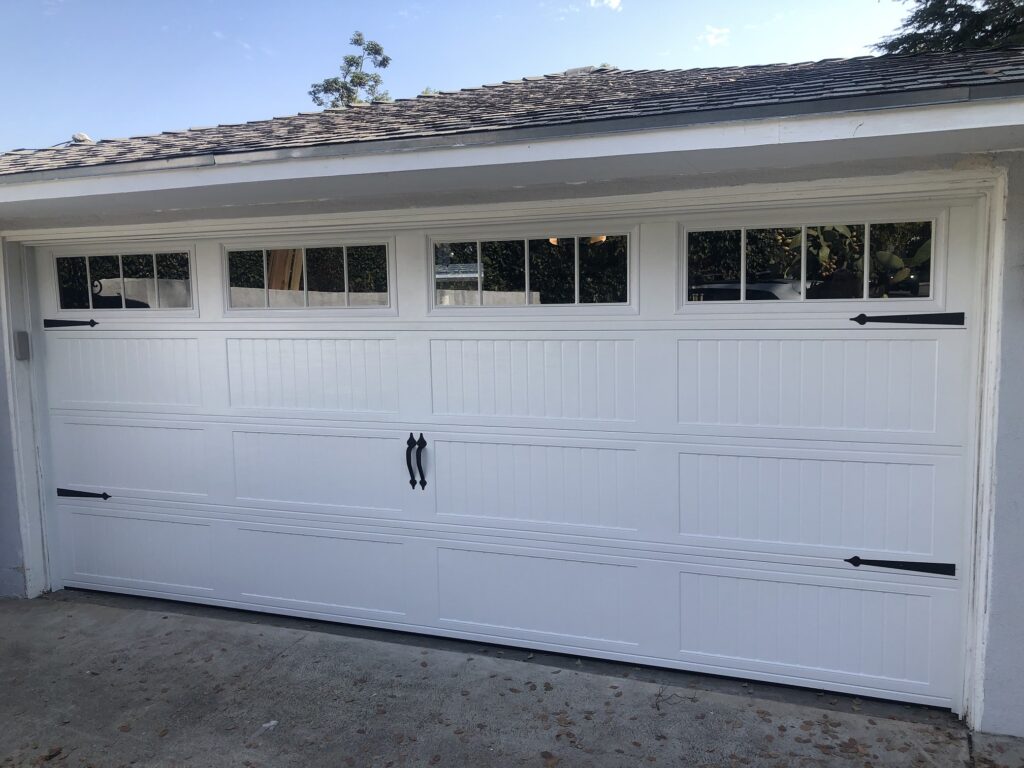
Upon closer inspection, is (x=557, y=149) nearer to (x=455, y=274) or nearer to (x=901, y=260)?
(x=455, y=274)

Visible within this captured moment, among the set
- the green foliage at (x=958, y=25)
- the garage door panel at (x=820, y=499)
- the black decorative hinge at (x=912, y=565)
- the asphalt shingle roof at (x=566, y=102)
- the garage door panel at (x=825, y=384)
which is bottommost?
the black decorative hinge at (x=912, y=565)

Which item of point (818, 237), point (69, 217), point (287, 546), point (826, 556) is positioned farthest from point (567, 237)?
point (69, 217)

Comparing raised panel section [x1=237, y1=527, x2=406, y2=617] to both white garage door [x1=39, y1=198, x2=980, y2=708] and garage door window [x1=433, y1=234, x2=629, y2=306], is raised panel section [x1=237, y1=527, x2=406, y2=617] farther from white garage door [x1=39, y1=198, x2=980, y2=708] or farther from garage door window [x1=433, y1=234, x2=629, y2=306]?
garage door window [x1=433, y1=234, x2=629, y2=306]

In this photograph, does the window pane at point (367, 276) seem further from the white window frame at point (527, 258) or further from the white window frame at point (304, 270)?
the white window frame at point (527, 258)

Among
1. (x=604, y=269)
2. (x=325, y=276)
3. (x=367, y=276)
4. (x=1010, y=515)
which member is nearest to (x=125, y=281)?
(x=325, y=276)

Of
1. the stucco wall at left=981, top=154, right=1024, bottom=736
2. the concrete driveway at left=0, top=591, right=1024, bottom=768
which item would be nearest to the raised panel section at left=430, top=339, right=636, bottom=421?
the concrete driveway at left=0, top=591, right=1024, bottom=768

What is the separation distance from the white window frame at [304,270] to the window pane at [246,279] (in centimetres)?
2

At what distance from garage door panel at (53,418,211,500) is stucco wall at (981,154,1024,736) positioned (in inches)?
171

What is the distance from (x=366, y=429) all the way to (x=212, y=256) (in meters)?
1.50

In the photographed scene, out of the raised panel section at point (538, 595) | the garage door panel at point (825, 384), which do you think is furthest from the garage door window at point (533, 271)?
the raised panel section at point (538, 595)

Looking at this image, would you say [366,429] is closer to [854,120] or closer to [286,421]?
[286,421]

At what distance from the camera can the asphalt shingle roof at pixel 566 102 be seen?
263 centimetres

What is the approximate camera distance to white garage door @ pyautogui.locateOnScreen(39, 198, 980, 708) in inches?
123

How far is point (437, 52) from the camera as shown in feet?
98.2
